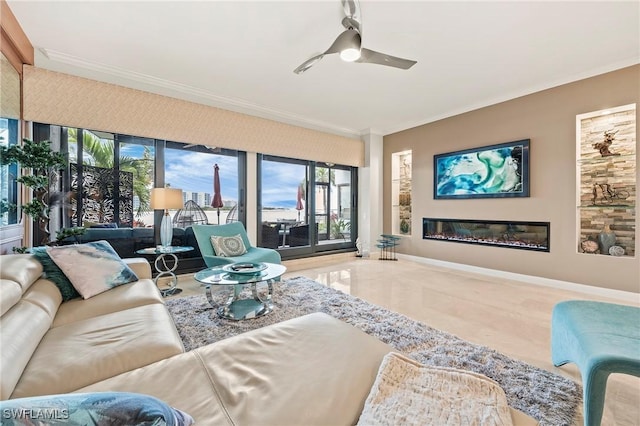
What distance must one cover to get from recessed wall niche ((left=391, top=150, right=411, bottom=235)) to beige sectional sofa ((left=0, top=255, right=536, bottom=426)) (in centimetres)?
484

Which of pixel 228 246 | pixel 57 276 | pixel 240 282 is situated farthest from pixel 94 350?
pixel 228 246

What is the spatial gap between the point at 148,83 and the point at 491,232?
5.52 m

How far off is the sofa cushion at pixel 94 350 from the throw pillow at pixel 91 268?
500 mm

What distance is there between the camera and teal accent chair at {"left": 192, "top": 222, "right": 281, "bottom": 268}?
3.31 metres

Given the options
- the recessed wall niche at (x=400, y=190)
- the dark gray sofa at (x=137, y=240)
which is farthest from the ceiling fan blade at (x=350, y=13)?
Result: the recessed wall niche at (x=400, y=190)

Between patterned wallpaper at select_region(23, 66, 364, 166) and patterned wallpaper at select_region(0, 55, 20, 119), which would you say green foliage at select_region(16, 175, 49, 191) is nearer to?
patterned wallpaper at select_region(0, 55, 20, 119)

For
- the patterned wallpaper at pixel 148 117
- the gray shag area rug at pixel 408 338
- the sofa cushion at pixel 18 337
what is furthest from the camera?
the patterned wallpaper at pixel 148 117

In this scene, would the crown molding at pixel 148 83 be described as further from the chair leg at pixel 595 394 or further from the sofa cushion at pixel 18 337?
the chair leg at pixel 595 394

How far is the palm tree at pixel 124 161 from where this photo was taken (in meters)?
3.43

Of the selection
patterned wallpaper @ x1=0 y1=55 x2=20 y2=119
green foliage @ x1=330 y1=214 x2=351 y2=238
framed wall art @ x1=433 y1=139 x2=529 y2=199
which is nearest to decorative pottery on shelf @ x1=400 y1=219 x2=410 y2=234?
framed wall art @ x1=433 y1=139 x2=529 y2=199

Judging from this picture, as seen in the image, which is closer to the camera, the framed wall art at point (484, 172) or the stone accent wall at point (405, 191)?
the framed wall art at point (484, 172)

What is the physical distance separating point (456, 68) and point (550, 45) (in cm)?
89

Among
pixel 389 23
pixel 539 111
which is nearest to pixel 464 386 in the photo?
pixel 389 23

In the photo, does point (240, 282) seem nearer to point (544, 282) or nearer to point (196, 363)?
point (196, 363)
